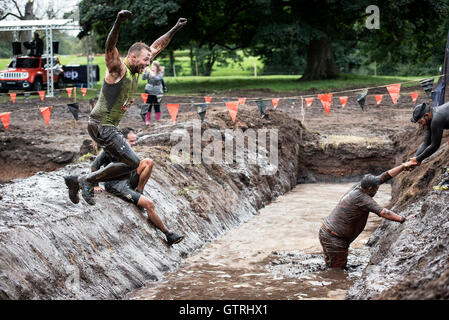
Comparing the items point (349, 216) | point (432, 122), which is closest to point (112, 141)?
point (349, 216)

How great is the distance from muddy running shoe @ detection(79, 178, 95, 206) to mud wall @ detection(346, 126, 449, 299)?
3.55m

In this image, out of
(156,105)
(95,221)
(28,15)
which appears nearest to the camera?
(95,221)

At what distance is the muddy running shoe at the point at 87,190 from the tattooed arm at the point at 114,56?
4.85 feet

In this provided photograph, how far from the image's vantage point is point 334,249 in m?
8.82

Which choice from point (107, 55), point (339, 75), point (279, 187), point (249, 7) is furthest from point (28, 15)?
point (107, 55)

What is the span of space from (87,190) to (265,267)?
3.04m

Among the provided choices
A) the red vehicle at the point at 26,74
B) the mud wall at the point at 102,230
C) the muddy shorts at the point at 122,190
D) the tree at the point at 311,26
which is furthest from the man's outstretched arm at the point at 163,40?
the tree at the point at 311,26

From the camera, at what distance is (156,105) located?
57.7 ft

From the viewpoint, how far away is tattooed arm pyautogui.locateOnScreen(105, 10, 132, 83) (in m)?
6.27

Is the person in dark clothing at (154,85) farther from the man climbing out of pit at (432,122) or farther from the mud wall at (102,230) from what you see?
the man climbing out of pit at (432,122)

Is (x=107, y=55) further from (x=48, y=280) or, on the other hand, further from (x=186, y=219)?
(x=186, y=219)

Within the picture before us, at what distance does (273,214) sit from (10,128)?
32.5ft

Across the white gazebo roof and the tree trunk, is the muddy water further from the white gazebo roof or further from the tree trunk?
the tree trunk

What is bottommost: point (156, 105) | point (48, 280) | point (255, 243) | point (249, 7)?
point (255, 243)
